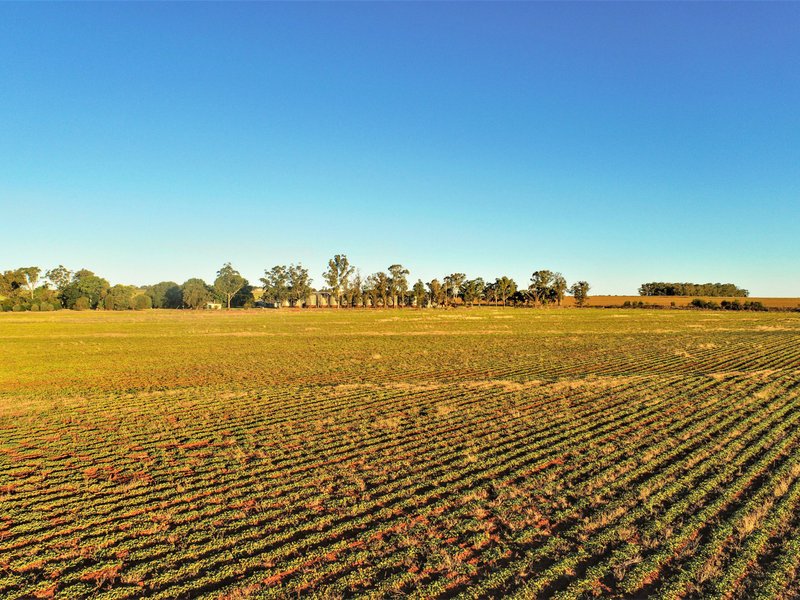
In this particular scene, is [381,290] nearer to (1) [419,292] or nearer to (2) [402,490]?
(1) [419,292]

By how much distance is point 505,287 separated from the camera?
479ft

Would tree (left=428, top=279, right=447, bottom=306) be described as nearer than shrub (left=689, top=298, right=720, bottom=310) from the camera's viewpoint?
No

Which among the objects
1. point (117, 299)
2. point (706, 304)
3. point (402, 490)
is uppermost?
point (706, 304)

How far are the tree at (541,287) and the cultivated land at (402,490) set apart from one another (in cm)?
13598

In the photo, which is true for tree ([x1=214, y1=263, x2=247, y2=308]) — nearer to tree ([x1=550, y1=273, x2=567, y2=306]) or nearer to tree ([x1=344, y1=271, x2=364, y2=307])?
tree ([x1=344, y1=271, x2=364, y2=307])

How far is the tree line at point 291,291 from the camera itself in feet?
390

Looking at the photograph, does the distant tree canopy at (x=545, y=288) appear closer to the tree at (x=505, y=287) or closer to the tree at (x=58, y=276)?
the tree at (x=505, y=287)

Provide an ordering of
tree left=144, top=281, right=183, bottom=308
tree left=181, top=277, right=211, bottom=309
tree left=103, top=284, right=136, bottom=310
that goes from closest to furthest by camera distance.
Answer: tree left=103, top=284, right=136, bottom=310, tree left=181, top=277, right=211, bottom=309, tree left=144, top=281, right=183, bottom=308

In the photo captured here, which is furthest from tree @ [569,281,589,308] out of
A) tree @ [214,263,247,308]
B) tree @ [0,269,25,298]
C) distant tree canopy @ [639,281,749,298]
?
tree @ [0,269,25,298]

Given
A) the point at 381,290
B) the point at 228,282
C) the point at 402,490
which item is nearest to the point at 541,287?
the point at 381,290

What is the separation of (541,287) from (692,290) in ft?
199

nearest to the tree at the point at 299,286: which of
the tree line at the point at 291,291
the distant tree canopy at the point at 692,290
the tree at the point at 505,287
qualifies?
the tree line at the point at 291,291

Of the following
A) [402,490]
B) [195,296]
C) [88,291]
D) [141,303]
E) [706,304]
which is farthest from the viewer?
[195,296]

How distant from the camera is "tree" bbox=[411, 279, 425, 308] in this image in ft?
443
